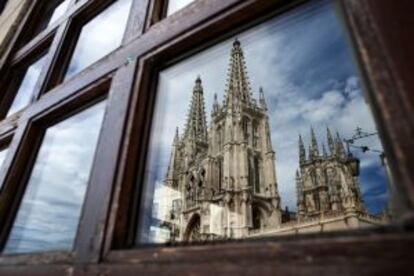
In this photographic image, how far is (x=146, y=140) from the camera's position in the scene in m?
0.83

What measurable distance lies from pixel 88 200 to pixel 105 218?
11cm

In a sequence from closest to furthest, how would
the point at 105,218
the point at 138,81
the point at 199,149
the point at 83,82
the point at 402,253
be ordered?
the point at 402,253, the point at 105,218, the point at 138,81, the point at 83,82, the point at 199,149

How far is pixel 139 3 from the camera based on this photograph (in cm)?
114

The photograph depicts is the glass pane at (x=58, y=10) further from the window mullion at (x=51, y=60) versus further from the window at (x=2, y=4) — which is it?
the window at (x=2, y=4)

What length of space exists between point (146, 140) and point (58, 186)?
1.67ft

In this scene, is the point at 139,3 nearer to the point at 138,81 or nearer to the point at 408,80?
the point at 138,81

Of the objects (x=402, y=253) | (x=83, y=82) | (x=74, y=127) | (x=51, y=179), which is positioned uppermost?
(x=83, y=82)

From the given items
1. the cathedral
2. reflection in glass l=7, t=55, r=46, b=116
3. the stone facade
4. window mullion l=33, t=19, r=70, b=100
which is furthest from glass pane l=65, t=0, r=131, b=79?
the cathedral

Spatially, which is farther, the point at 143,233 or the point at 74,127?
the point at 74,127

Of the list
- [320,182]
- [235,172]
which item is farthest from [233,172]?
[320,182]

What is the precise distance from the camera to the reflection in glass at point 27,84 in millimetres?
1737

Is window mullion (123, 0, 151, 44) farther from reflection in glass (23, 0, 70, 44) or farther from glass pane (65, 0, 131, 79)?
reflection in glass (23, 0, 70, 44)

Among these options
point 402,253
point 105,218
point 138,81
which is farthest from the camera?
point 138,81

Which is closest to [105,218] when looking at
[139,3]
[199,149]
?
[139,3]
